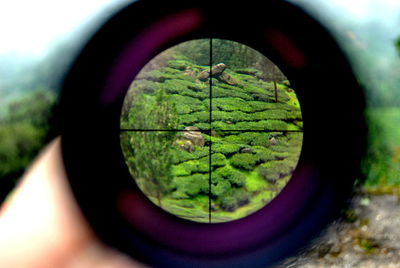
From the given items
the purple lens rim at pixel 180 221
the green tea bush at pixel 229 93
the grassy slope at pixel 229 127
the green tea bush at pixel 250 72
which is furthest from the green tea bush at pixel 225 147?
the purple lens rim at pixel 180 221

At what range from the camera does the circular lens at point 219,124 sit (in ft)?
13.2

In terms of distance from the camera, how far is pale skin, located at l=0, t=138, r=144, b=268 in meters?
0.79

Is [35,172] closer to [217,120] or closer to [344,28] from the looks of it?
[344,28]

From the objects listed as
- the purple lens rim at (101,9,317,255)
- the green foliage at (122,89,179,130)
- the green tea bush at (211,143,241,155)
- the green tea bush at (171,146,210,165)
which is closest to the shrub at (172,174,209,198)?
the green tea bush at (171,146,210,165)

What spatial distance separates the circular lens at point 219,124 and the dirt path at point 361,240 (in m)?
2.75

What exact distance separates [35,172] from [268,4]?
0.71 m

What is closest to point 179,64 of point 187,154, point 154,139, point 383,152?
point 187,154

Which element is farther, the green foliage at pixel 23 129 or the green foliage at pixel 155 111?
the green foliage at pixel 155 111

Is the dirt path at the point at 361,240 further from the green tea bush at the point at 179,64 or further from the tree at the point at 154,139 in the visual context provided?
the green tea bush at the point at 179,64

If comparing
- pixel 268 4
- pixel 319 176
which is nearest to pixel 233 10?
pixel 268 4

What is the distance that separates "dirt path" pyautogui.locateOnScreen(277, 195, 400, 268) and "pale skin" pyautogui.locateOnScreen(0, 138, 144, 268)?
1.49ft

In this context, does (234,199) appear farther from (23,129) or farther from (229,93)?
(23,129)

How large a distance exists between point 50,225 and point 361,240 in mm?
802

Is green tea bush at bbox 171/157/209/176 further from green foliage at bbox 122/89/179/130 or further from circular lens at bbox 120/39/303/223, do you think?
green foliage at bbox 122/89/179/130
